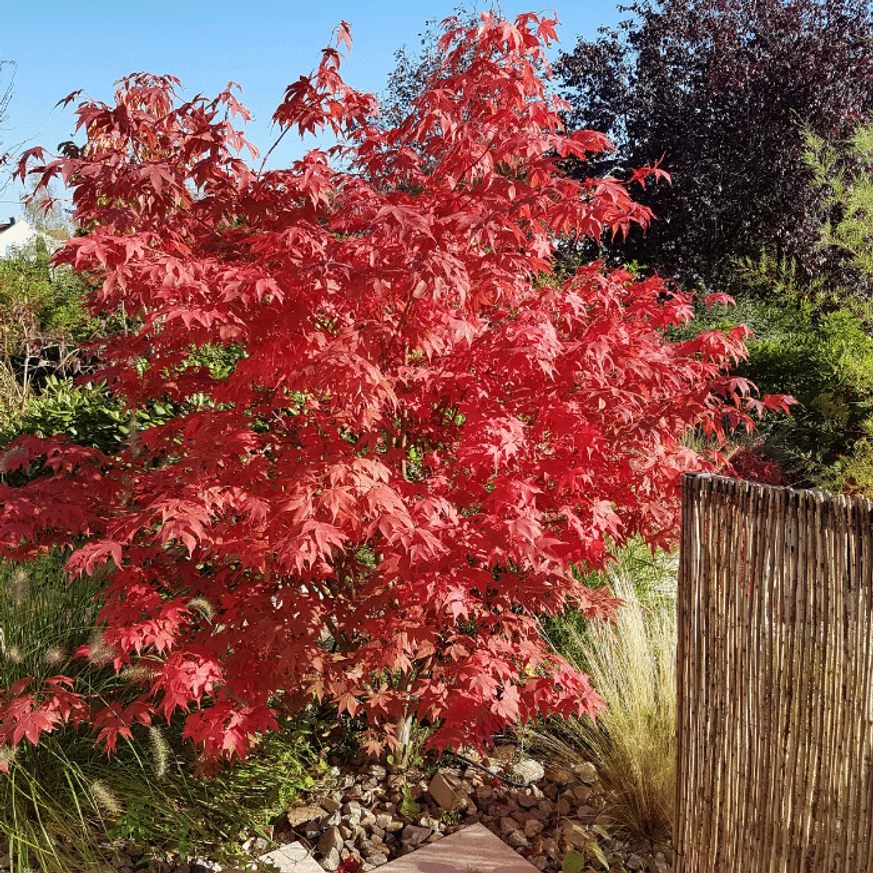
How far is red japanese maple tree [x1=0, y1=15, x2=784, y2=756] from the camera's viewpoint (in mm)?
2768

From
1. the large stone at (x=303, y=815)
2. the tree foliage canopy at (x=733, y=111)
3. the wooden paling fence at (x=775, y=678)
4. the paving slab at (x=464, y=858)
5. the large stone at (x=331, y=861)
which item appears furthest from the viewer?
the tree foliage canopy at (x=733, y=111)

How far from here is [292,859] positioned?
3229 mm

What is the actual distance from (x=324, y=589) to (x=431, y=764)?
106 centimetres

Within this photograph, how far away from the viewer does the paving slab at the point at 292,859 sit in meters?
3.18

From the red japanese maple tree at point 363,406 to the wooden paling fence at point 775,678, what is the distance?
632 millimetres

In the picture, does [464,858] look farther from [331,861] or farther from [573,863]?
[331,861]

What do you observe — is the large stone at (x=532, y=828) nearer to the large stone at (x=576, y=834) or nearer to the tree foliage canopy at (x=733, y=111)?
the large stone at (x=576, y=834)

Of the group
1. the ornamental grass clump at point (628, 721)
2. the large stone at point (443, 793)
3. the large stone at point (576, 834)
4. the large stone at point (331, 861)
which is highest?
the ornamental grass clump at point (628, 721)

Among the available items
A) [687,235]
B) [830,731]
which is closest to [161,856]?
[830,731]

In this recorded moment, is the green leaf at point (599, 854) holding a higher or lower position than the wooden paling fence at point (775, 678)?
lower

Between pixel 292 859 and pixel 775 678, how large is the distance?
6.42 ft

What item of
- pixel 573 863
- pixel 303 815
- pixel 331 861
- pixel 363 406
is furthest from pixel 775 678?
pixel 303 815

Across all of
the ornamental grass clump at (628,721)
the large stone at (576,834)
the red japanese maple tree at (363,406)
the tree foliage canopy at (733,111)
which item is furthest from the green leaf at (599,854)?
the tree foliage canopy at (733,111)

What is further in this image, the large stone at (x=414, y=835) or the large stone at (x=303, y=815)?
the large stone at (x=303, y=815)
